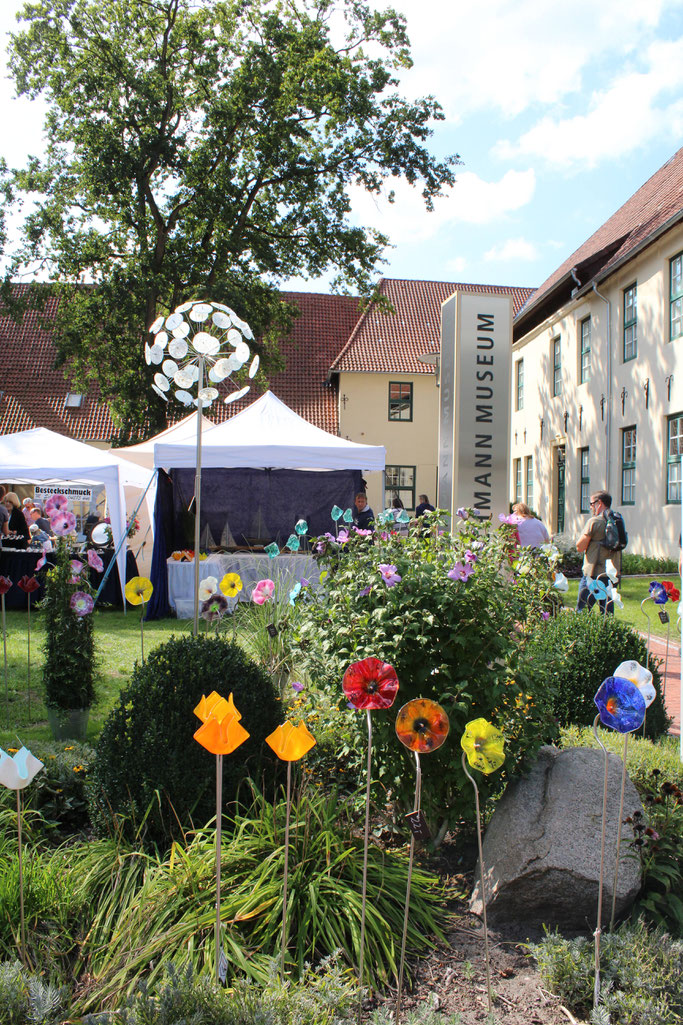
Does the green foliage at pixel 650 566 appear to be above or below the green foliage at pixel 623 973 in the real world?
above

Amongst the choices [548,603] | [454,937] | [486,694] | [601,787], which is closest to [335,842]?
[454,937]

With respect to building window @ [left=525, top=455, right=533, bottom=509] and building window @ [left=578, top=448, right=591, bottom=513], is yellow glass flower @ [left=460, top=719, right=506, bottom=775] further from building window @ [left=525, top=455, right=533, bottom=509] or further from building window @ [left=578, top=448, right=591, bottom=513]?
building window @ [left=525, top=455, right=533, bottom=509]

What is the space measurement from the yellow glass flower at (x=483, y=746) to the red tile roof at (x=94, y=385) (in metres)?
28.6

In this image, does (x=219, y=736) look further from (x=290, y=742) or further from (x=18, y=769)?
(x=18, y=769)

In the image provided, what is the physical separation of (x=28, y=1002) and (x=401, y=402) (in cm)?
3029

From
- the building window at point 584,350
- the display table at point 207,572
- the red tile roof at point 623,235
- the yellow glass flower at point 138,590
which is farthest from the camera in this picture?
the building window at point 584,350

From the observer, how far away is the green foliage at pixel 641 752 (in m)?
3.84

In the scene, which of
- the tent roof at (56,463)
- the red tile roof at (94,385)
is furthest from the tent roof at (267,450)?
the red tile roof at (94,385)

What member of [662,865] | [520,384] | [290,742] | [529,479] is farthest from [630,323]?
[290,742]

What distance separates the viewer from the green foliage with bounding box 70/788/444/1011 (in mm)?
2582

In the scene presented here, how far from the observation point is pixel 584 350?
22.5 metres

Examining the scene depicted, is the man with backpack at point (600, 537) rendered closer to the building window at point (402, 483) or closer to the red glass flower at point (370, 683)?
the red glass flower at point (370, 683)

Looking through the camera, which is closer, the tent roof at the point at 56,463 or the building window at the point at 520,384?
the tent roof at the point at 56,463

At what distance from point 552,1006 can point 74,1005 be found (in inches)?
56.7
